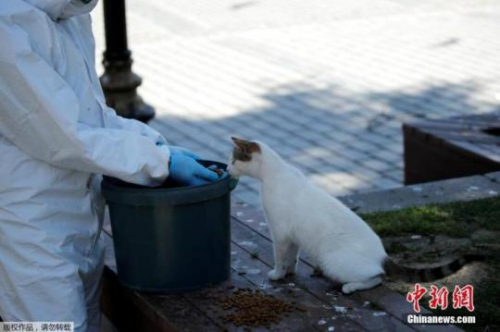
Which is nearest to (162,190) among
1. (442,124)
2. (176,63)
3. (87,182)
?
(87,182)

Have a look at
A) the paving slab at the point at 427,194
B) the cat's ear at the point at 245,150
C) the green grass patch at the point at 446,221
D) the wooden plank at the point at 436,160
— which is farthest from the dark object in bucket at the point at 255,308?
the wooden plank at the point at 436,160

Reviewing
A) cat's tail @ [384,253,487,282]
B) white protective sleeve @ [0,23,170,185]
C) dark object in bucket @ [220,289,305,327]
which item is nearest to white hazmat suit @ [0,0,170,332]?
white protective sleeve @ [0,23,170,185]

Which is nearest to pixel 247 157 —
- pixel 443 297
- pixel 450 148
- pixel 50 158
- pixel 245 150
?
pixel 245 150

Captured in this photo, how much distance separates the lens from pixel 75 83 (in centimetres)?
392

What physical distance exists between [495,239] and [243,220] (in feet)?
4.34

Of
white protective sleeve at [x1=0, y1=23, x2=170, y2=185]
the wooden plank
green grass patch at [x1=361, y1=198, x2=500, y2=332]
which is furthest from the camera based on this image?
the wooden plank

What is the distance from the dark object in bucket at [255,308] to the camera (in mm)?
3879

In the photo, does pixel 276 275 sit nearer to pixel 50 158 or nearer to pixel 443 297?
pixel 443 297

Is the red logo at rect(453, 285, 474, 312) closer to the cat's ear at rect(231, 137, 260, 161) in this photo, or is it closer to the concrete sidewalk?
the cat's ear at rect(231, 137, 260, 161)

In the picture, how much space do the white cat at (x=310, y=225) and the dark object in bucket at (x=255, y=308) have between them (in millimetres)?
225

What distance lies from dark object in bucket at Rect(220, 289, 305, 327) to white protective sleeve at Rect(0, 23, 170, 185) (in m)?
0.69

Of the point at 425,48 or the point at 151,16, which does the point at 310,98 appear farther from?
the point at 151,16

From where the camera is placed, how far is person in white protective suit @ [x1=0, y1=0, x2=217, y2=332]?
370cm

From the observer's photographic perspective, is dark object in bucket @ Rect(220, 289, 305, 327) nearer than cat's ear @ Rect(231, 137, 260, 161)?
Yes
